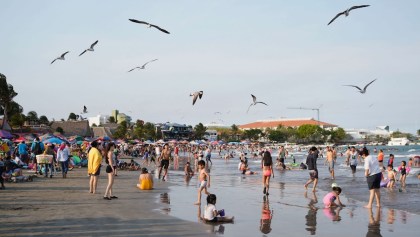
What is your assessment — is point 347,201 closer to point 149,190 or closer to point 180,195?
point 180,195

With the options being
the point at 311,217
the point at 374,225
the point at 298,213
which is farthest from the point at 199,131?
the point at 374,225

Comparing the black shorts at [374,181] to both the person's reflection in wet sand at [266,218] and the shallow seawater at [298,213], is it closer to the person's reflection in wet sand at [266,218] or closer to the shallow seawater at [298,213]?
the shallow seawater at [298,213]

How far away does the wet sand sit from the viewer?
304 inches

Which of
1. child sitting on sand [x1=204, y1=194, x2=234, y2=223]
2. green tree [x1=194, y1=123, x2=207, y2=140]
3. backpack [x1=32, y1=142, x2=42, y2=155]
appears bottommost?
child sitting on sand [x1=204, y1=194, x2=234, y2=223]

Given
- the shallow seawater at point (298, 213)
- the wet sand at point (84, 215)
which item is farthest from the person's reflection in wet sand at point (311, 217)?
the wet sand at point (84, 215)

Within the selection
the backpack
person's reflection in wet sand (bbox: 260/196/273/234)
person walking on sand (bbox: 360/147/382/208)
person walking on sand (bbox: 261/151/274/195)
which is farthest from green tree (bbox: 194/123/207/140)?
person walking on sand (bbox: 360/147/382/208)

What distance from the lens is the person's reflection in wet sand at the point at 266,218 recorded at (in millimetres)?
8510

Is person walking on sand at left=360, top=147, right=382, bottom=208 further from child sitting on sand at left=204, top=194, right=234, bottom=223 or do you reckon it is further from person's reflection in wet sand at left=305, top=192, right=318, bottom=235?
child sitting on sand at left=204, top=194, right=234, bottom=223

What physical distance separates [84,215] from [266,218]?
3.83 meters

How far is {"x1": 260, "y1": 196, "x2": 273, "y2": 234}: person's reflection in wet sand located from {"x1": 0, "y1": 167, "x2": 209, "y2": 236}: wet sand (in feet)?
3.96

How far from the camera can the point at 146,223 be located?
8625mm

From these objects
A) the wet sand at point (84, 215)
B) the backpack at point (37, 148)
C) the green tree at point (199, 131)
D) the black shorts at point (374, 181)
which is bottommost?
the wet sand at point (84, 215)

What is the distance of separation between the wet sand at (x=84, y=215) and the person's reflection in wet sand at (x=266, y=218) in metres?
1.21

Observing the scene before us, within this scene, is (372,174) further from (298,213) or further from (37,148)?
(37,148)
